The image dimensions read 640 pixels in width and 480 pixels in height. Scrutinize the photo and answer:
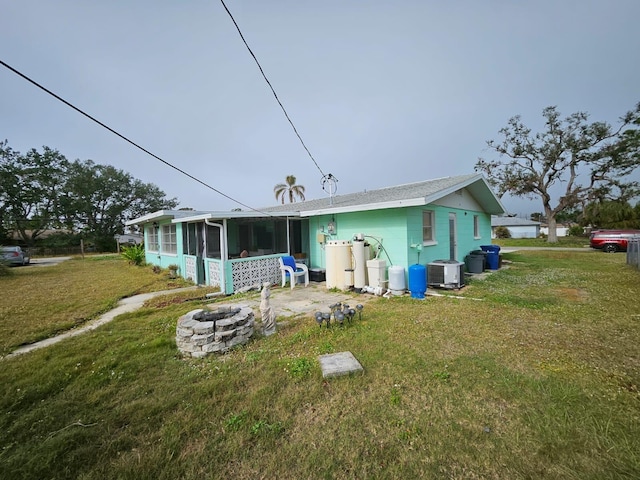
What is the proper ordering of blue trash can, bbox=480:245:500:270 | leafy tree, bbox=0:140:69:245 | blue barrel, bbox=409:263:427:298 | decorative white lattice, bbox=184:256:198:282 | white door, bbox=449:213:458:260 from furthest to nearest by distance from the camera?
leafy tree, bbox=0:140:69:245 < blue trash can, bbox=480:245:500:270 < white door, bbox=449:213:458:260 < decorative white lattice, bbox=184:256:198:282 < blue barrel, bbox=409:263:427:298

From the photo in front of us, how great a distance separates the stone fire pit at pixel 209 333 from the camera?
348cm

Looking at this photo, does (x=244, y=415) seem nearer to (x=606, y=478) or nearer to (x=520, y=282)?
(x=606, y=478)

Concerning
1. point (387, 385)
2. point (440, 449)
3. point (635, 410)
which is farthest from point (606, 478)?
point (387, 385)

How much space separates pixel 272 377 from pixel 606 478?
2.64m

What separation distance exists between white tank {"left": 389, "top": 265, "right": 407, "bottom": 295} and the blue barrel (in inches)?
11.6

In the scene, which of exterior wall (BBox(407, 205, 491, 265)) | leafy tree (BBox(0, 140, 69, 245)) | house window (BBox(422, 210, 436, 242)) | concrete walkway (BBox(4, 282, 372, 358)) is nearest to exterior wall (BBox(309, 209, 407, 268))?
exterior wall (BBox(407, 205, 491, 265))

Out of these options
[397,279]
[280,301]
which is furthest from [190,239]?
[397,279]

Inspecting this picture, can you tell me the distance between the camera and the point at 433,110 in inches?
499

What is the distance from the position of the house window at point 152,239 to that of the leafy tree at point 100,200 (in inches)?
918

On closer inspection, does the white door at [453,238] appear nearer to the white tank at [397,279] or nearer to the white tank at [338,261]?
the white tank at [397,279]

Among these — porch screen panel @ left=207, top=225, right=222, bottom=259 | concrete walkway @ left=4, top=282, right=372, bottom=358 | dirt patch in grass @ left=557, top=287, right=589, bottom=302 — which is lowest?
dirt patch in grass @ left=557, top=287, right=589, bottom=302

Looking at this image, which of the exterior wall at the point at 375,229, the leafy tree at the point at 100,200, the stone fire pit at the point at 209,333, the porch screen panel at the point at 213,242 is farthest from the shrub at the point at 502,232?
the leafy tree at the point at 100,200

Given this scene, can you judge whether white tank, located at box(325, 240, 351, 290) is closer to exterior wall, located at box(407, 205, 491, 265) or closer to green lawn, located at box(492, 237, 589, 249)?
exterior wall, located at box(407, 205, 491, 265)

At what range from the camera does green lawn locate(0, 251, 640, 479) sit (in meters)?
1.80
